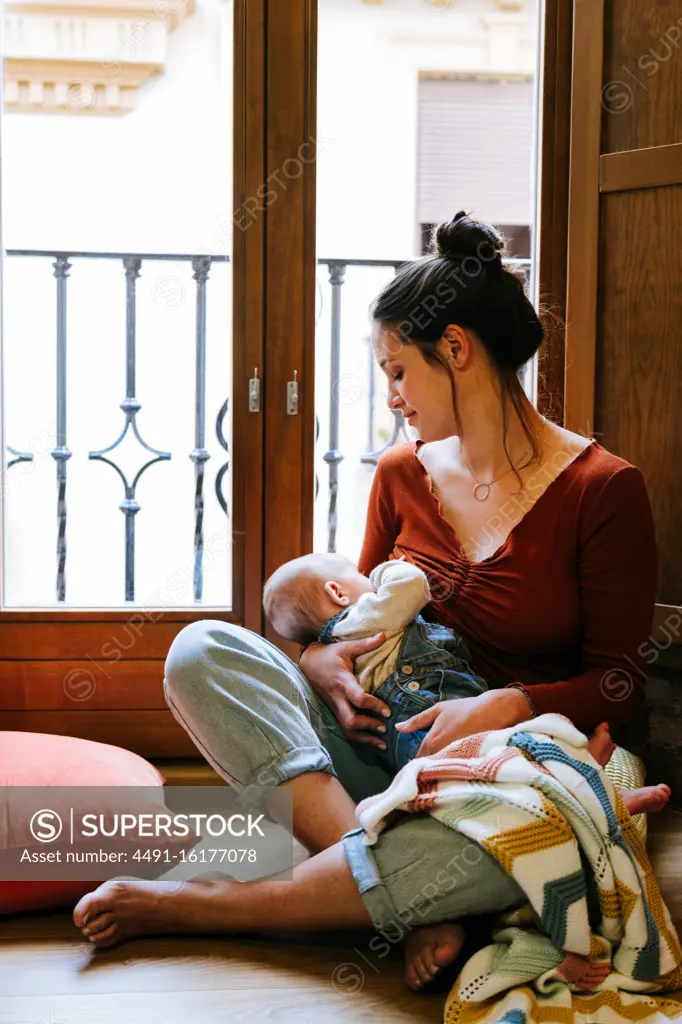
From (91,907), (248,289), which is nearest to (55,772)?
(91,907)

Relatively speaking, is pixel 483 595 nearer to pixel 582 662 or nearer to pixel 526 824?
pixel 582 662

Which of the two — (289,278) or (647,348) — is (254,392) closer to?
(289,278)

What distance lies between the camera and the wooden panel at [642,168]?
1936 mm

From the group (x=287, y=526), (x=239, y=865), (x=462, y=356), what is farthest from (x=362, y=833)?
(x=287, y=526)

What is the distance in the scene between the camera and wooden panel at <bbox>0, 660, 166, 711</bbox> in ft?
7.20

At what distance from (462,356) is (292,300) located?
0.63 m

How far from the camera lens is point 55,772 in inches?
65.1

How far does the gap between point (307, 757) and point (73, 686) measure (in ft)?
3.00

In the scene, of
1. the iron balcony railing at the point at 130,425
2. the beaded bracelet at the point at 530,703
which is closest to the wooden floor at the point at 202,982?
the beaded bracelet at the point at 530,703

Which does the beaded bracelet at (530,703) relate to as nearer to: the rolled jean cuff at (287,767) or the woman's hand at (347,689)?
the woman's hand at (347,689)

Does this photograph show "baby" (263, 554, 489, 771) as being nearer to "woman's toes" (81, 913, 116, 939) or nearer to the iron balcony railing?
"woman's toes" (81, 913, 116, 939)

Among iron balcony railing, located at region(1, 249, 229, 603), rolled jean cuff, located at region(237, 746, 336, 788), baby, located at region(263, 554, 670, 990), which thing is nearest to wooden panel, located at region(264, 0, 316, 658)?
iron balcony railing, located at region(1, 249, 229, 603)

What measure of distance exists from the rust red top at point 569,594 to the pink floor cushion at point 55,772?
624 mm

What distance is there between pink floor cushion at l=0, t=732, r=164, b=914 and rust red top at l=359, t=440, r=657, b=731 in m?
0.62
